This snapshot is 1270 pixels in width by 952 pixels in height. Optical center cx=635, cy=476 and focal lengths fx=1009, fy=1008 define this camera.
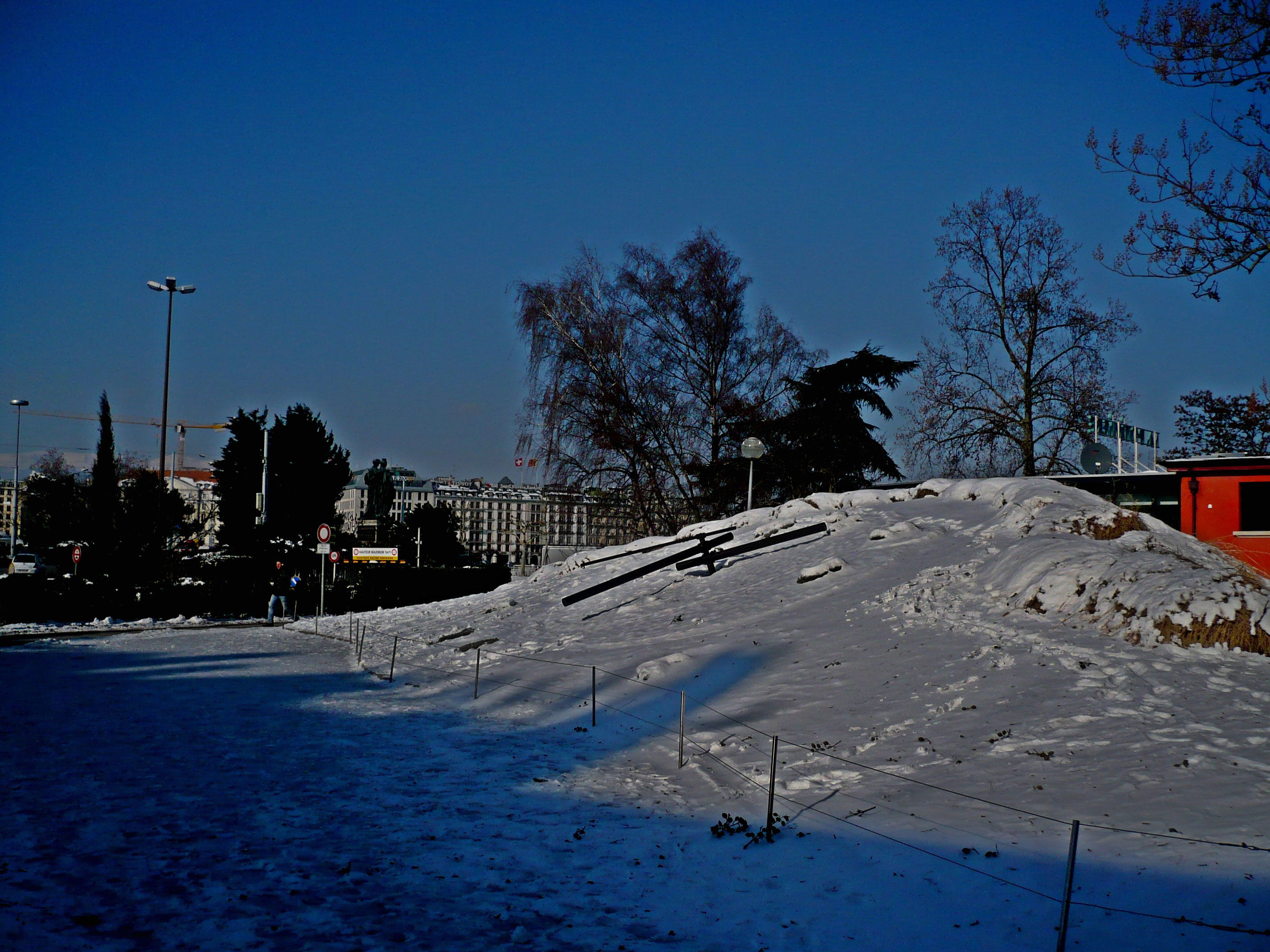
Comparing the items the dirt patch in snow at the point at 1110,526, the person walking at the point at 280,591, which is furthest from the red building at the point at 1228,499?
the person walking at the point at 280,591

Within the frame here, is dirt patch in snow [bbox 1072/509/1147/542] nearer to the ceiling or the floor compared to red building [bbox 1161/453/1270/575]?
nearer to the floor

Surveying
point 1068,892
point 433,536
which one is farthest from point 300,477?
point 1068,892

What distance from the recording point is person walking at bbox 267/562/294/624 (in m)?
32.8

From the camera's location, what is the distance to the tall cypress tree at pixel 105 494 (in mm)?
34812

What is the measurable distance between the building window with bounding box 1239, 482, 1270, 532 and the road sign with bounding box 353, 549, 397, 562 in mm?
43475

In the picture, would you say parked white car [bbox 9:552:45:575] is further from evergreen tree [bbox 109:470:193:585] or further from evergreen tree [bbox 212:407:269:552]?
evergreen tree [bbox 109:470:193:585]

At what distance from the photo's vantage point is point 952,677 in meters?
11.7

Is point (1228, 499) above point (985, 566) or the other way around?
above

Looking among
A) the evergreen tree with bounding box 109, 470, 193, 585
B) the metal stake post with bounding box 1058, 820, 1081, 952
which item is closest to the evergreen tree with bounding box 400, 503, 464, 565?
the evergreen tree with bounding box 109, 470, 193, 585

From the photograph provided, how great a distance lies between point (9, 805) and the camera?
8.20m

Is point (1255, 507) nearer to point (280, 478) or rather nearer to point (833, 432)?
point (833, 432)

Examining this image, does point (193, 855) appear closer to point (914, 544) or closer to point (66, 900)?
point (66, 900)

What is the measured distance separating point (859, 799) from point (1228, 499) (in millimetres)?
16950

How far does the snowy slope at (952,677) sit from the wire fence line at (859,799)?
0.06 meters
